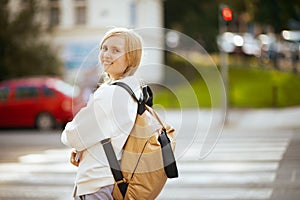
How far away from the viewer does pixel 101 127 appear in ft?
10.0

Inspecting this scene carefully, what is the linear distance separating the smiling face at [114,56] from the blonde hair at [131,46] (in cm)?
1

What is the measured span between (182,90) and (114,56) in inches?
32.4

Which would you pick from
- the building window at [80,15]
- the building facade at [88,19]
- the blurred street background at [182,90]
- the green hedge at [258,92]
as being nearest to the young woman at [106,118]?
the blurred street background at [182,90]

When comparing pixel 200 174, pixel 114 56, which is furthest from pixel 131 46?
pixel 200 174

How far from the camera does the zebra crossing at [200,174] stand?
841 centimetres

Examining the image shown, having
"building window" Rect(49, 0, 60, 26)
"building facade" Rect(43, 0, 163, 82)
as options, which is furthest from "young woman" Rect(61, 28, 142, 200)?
"building window" Rect(49, 0, 60, 26)

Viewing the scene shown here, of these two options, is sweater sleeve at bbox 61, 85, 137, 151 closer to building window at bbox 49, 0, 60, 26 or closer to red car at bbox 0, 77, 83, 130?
red car at bbox 0, 77, 83, 130

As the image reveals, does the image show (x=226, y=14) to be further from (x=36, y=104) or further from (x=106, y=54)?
(x=106, y=54)

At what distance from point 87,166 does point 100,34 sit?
30.3 meters

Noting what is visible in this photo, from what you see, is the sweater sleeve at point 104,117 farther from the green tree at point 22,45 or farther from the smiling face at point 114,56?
the green tree at point 22,45

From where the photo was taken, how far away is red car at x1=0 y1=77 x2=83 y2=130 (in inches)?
756

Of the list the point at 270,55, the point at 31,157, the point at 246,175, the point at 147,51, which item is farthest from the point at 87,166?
the point at 270,55

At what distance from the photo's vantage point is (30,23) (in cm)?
2697

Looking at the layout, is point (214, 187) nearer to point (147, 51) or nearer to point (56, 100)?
point (147, 51)
